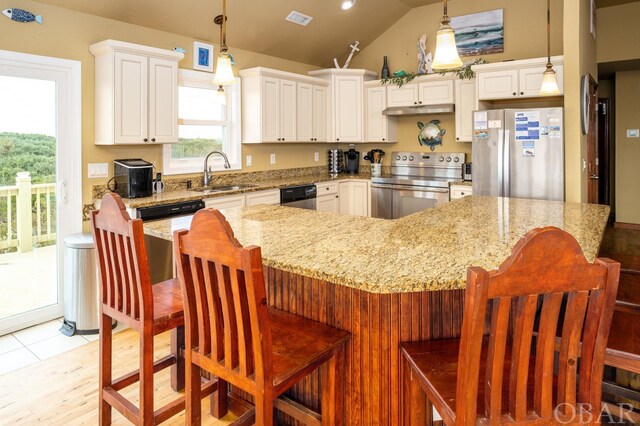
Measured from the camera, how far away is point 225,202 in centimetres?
429

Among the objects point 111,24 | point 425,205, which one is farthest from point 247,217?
point 425,205

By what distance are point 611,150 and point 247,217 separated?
6859 millimetres

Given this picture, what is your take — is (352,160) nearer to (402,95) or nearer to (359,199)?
(359,199)

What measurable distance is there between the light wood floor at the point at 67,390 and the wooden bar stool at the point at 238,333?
2.87 feet

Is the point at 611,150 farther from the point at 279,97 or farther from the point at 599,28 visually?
the point at 279,97

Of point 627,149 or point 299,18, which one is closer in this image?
point 299,18

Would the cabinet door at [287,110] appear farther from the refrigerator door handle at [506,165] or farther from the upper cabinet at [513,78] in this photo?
the refrigerator door handle at [506,165]

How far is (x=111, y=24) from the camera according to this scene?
3916 millimetres

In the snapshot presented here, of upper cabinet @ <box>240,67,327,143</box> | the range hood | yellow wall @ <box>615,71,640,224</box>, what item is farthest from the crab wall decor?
yellow wall @ <box>615,71,640,224</box>

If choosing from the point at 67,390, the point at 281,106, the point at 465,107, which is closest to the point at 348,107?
the point at 281,106

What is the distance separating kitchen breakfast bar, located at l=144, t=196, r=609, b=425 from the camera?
4.94 ft

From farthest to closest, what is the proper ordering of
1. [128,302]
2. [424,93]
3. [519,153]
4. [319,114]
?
[319,114] → [424,93] → [519,153] → [128,302]

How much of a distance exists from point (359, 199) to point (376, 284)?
182 inches

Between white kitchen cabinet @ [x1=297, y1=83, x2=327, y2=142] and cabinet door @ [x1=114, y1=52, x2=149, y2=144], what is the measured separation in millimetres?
2162
